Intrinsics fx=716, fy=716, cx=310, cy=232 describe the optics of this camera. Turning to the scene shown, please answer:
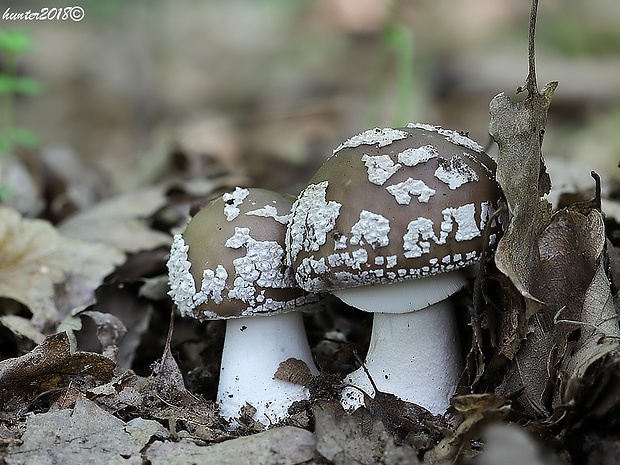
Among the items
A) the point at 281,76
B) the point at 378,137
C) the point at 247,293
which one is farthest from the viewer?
the point at 281,76

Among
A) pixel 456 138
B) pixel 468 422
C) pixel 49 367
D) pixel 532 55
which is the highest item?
pixel 532 55

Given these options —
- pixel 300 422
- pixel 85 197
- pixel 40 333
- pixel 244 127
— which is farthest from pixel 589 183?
pixel 244 127

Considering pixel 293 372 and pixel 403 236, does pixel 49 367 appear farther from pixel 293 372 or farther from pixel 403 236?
pixel 403 236

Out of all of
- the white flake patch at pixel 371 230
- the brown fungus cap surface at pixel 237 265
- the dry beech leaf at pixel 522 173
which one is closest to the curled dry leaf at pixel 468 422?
the dry beech leaf at pixel 522 173

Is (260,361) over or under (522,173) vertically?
under

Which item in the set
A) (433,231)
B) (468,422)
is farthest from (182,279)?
(468,422)

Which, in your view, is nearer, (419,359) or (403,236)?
(403,236)
